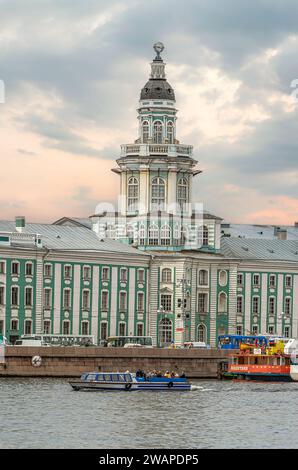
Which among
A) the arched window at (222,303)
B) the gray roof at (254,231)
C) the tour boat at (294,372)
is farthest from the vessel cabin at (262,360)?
the gray roof at (254,231)

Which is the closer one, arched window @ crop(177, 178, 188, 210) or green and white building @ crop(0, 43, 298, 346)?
green and white building @ crop(0, 43, 298, 346)

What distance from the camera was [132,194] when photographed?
164 m

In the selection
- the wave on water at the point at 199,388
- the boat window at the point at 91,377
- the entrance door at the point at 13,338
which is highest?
the entrance door at the point at 13,338

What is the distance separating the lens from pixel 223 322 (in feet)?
543

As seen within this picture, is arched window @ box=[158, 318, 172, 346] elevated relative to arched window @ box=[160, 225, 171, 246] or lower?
lower

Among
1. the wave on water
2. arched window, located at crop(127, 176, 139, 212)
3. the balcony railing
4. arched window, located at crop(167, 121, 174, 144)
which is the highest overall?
arched window, located at crop(167, 121, 174, 144)

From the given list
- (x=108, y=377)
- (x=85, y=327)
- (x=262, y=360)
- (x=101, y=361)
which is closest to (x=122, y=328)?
(x=85, y=327)

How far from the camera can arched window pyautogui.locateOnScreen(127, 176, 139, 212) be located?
538 feet

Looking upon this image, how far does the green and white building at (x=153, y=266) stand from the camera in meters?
152

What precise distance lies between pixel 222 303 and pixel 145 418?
6463 cm

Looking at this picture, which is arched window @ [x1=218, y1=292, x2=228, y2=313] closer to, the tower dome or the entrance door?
the tower dome

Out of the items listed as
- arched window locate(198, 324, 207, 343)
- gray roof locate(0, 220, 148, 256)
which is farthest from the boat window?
arched window locate(198, 324, 207, 343)

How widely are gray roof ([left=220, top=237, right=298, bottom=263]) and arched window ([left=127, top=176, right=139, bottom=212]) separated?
857 centimetres

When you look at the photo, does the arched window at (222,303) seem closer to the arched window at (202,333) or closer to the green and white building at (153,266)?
the green and white building at (153,266)
